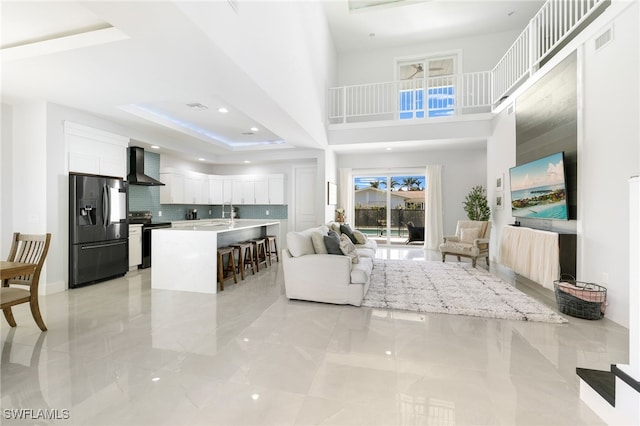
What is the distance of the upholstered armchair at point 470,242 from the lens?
5.43 meters

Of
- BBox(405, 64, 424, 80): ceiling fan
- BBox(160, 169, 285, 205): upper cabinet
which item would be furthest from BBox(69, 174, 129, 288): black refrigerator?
BBox(405, 64, 424, 80): ceiling fan

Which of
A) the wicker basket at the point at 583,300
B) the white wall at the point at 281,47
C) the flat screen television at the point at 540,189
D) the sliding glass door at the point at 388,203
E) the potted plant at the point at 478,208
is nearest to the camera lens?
the white wall at the point at 281,47

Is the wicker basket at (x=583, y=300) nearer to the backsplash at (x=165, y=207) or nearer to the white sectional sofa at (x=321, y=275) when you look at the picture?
the white sectional sofa at (x=321, y=275)

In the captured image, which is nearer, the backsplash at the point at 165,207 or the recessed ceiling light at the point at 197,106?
the recessed ceiling light at the point at 197,106

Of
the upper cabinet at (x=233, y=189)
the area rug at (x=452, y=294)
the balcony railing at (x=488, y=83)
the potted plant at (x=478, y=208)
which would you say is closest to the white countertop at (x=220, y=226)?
the upper cabinet at (x=233, y=189)

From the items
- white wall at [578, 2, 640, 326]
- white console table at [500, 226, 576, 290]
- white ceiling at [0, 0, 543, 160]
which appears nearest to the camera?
white ceiling at [0, 0, 543, 160]

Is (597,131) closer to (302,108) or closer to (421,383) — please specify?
(421,383)

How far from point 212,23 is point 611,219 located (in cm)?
441

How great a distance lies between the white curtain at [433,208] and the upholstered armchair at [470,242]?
1635 millimetres

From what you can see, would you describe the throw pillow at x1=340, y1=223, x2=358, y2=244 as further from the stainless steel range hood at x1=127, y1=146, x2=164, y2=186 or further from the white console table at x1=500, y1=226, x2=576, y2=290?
the stainless steel range hood at x1=127, y1=146, x2=164, y2=186

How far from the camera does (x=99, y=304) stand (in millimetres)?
3551

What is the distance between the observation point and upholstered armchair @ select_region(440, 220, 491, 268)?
5.43m

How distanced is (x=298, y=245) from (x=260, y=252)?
2183 mm

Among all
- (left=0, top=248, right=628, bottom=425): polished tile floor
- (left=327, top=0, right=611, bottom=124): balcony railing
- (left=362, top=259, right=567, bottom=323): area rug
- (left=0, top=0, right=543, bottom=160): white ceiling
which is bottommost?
(left=0, top=248, right=628, bottom=425): polished tile floor
